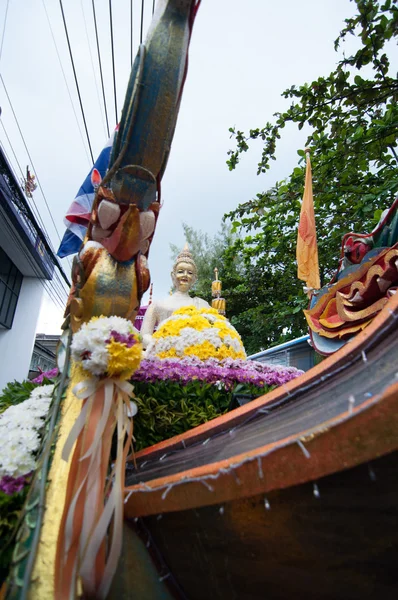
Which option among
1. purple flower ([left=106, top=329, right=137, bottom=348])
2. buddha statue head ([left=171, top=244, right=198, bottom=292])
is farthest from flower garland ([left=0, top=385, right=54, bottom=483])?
buddha statue head ([left=171, top=244, right=198, bottom=292])

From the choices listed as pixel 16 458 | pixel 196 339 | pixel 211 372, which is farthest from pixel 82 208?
pixel 16 458

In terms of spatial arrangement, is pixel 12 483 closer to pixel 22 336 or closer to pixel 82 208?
pixel 82 208

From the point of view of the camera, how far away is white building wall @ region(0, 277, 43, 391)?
11.4 metres

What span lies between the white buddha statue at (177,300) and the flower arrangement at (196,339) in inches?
33.9

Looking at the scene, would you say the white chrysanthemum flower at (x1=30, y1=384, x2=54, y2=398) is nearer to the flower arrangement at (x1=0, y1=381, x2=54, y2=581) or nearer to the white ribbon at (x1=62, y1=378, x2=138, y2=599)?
the flower arrangement at (x1=0, y1=381, x2=54, y2=581)

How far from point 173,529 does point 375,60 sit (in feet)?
18.3

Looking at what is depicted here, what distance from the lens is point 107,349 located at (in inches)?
56.6

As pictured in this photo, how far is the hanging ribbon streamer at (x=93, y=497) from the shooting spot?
1117 mm

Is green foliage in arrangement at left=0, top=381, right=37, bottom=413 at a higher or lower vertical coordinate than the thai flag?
lower

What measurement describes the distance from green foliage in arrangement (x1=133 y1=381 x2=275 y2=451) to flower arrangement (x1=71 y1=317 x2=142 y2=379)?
50cm

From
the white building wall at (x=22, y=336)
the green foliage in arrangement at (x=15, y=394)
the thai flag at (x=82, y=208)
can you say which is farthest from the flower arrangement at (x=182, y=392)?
the white building wall at (x=22, y=336)

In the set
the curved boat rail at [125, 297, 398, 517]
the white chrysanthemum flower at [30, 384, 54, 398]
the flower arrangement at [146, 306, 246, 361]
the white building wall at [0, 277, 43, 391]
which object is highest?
the white building wall at [0, 277, 43, 391]

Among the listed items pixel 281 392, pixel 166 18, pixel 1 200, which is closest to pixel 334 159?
pixel 166 18

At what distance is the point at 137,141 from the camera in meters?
1.59
